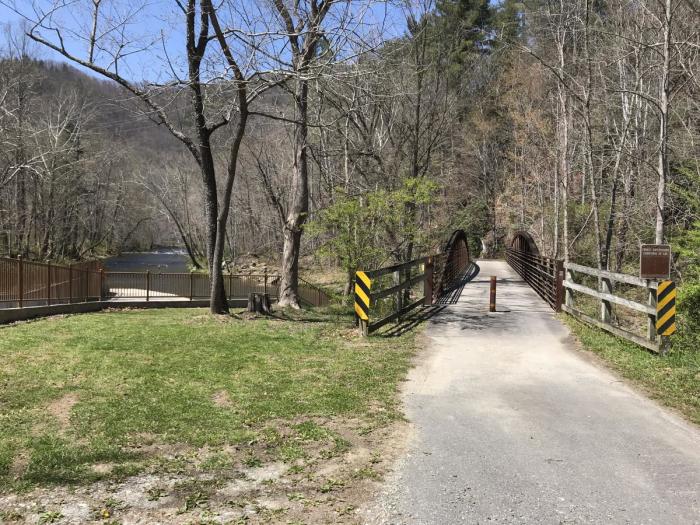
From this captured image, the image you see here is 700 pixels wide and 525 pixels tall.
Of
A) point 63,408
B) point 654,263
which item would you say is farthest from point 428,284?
point 63,408

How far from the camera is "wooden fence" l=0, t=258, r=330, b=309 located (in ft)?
46.3

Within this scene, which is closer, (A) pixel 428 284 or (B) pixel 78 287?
(A) pixel 428 284

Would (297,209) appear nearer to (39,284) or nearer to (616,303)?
(39,284)

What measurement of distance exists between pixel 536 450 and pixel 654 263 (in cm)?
506

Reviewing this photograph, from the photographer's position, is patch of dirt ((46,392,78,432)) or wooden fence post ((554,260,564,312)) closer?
patch of dirt ((46,392,78,432))

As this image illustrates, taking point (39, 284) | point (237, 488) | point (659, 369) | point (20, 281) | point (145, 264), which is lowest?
point (145, 264)

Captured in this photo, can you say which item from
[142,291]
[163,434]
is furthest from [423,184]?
[142,291]

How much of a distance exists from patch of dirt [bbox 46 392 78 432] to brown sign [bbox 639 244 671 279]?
779cm

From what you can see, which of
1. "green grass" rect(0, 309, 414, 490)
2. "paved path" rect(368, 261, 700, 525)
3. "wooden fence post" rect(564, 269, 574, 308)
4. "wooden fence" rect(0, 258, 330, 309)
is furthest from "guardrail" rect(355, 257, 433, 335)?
"wooden fence" rect(0, 258, 330, 309)

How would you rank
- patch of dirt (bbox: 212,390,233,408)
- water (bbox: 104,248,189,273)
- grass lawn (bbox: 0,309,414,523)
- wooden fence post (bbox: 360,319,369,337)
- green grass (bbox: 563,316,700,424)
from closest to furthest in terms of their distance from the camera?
grass lawn (bbox: 0,309,414,523) < patch of dirt (bbox: 212,390,233,408) < green grass (bbox: 563,316,700,424) < wooden fence post (bbox: 360,319,369,337) < water (bbox: 104,248,189,273)

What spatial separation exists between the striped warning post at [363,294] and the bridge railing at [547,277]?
559 centimetres

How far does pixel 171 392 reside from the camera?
20.4 ft

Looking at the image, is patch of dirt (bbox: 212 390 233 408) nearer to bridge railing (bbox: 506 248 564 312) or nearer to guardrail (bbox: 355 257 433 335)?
guardrail (bbox: 355 257 433 335)

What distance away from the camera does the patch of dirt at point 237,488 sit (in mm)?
3463
